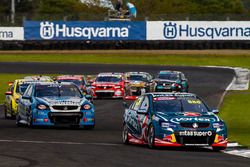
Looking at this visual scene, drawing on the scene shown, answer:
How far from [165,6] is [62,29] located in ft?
151

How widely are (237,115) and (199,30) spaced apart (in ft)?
138

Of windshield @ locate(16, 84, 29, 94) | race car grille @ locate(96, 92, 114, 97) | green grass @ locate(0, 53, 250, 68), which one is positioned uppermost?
green grass @ locate(0, 53, 250, 68)

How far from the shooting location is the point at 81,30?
74.7m

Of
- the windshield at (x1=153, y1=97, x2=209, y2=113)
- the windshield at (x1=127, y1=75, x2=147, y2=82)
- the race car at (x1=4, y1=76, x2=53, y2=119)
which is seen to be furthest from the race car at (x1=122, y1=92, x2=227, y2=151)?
the windshield at (x1=127, y1=75, x2=147, y2=82)

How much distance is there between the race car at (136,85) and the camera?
43406mm

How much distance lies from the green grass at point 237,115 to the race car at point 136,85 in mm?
3790

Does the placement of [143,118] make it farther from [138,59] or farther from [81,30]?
[81,30]

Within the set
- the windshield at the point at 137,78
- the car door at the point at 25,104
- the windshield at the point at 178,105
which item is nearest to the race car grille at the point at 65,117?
the car door at the point at 25,104

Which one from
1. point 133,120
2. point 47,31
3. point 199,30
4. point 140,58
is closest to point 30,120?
point 133,120

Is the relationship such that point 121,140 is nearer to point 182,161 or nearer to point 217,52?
point 182,161

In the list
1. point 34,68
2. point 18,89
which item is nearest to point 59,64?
point 34,68

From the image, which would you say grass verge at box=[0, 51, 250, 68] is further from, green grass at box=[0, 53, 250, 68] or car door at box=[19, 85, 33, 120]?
car door at box=[19, 85, 33, 120]

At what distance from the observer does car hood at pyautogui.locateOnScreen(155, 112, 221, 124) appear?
1914 cm

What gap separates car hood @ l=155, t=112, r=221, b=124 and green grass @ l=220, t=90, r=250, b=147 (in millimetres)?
1757
